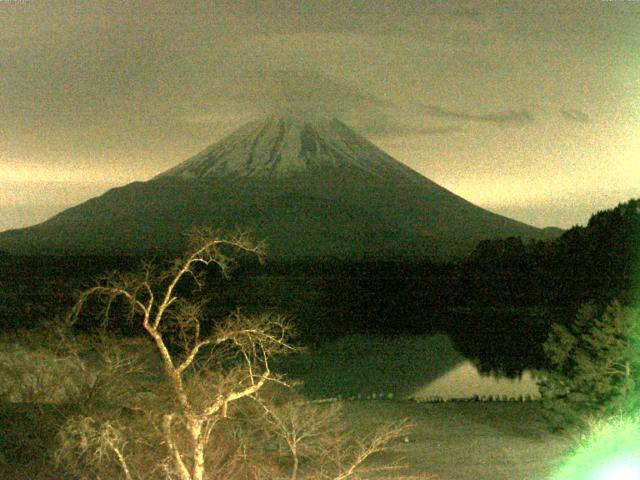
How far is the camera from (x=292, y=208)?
329 feet

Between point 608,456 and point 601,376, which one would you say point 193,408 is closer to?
point 608,456

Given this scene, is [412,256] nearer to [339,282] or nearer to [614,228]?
[339,282]

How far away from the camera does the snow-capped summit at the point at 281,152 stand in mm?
106000

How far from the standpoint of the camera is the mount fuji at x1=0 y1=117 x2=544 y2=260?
299ft

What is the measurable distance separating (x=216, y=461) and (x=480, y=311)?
29.6 m

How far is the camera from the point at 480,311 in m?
36.9

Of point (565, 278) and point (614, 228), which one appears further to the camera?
point (565, 278)

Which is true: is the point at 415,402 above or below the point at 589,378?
below

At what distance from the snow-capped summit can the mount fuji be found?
129 mm

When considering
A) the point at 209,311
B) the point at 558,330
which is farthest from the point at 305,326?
the point at 558,330

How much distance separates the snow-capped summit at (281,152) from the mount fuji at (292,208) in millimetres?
129

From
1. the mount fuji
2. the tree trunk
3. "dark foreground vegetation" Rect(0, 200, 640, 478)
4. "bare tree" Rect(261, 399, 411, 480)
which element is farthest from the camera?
the mount fuji

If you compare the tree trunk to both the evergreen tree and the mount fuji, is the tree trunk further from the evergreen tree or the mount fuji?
the mount fuji

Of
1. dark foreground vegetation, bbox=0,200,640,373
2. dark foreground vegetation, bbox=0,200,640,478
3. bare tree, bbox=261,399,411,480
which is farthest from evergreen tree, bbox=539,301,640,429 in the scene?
dark foreground vegetation, bbox=0,200,640,373
